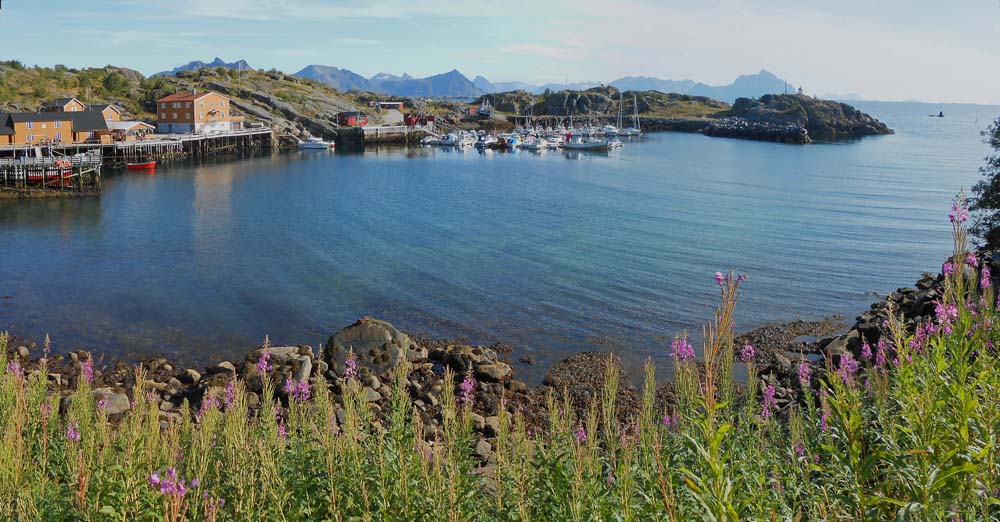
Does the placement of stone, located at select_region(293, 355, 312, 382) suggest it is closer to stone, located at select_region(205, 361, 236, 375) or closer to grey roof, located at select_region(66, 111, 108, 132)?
stone, located at select_region(205, 361, 236, 375)

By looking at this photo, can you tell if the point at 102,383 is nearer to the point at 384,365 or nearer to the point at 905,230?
the point at 384,365

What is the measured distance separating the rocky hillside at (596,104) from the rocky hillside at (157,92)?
5386cm

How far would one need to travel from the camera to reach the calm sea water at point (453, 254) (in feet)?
85.6

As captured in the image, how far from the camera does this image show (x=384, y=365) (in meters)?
20.8

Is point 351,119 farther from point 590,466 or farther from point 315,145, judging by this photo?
point 590,466

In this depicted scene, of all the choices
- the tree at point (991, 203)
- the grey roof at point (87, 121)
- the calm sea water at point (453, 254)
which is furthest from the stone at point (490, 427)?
the grey roof at point (87, 121)

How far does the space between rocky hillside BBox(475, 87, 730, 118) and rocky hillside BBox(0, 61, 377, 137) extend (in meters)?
53.9

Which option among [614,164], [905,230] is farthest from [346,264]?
[614,164]

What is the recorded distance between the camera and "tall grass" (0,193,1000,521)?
4477 millimetres

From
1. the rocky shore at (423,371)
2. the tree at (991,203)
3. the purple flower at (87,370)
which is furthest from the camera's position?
the tree at (991,203)

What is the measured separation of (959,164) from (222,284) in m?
88.8

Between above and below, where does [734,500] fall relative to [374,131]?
below

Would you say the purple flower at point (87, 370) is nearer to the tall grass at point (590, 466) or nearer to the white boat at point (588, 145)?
the tall grass at point (590, 466)

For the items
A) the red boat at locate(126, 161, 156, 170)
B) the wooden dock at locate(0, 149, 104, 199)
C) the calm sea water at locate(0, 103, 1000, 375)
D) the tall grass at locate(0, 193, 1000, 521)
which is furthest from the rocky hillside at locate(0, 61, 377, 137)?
the tall grass at locate(0, 193, 1000, 521)
